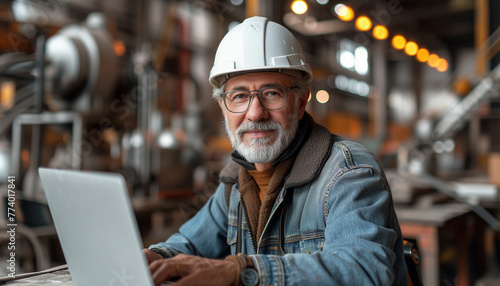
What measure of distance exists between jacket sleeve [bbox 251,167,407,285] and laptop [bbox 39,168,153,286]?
1.23ft

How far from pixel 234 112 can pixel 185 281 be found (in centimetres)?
79

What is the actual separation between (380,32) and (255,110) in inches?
183

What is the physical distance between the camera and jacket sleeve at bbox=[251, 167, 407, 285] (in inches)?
45.7

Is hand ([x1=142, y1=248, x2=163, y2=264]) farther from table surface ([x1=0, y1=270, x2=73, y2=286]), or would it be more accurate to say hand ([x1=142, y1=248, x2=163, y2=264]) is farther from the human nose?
the human nose

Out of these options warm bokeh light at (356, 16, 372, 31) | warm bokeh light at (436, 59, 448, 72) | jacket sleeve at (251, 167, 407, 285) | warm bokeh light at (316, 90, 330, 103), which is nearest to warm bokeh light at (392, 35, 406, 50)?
warm bokeh light at (356, 16, 372, 31)

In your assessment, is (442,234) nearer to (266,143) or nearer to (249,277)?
(266,143)

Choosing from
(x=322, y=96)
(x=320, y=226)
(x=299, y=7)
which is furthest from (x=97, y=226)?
(x=322, y=96)

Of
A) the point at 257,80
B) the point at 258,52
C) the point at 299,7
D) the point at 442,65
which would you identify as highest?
the point at 442,65

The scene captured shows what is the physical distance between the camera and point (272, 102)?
167cm

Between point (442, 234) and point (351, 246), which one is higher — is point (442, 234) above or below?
below

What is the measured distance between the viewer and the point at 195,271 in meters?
1.08

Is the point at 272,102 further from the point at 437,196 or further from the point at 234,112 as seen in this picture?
the point at 437,196

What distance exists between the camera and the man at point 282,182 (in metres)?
1.32

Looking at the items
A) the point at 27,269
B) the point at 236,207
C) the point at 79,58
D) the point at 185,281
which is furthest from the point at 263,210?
the point at 79,58
